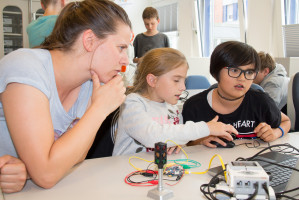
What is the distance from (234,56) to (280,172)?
78 centimetres

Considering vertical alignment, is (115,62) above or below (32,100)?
above

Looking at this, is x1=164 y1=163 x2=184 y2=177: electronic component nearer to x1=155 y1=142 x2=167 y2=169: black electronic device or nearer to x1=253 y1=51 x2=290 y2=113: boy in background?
x1=155 y1=142 x2=167 y2=169: black electronic device

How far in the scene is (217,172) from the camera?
3.32 feet

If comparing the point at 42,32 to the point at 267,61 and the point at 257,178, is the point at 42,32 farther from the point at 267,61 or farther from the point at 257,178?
the point at 267,61

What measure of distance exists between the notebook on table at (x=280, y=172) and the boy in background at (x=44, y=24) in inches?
58.4

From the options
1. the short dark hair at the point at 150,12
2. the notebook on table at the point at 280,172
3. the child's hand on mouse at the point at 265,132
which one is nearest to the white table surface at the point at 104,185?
the notebook on table at the point at 280,172

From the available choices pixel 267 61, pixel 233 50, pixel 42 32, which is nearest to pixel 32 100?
pixel 233 50

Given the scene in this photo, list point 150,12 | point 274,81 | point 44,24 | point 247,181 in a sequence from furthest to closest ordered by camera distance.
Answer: point 150,12 < point 274,81 < point 44,24 < point 247,181

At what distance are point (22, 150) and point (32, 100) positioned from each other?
0.49ft

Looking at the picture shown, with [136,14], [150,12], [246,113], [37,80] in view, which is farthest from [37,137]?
[136,14]

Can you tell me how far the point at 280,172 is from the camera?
101 centimetres

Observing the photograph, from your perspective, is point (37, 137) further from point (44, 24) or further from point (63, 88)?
point (44, 24)

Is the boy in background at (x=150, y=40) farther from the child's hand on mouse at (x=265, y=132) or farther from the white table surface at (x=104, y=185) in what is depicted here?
the white table surface at (x=104, y=185)

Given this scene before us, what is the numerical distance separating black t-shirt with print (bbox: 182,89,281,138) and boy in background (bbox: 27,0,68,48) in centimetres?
105
